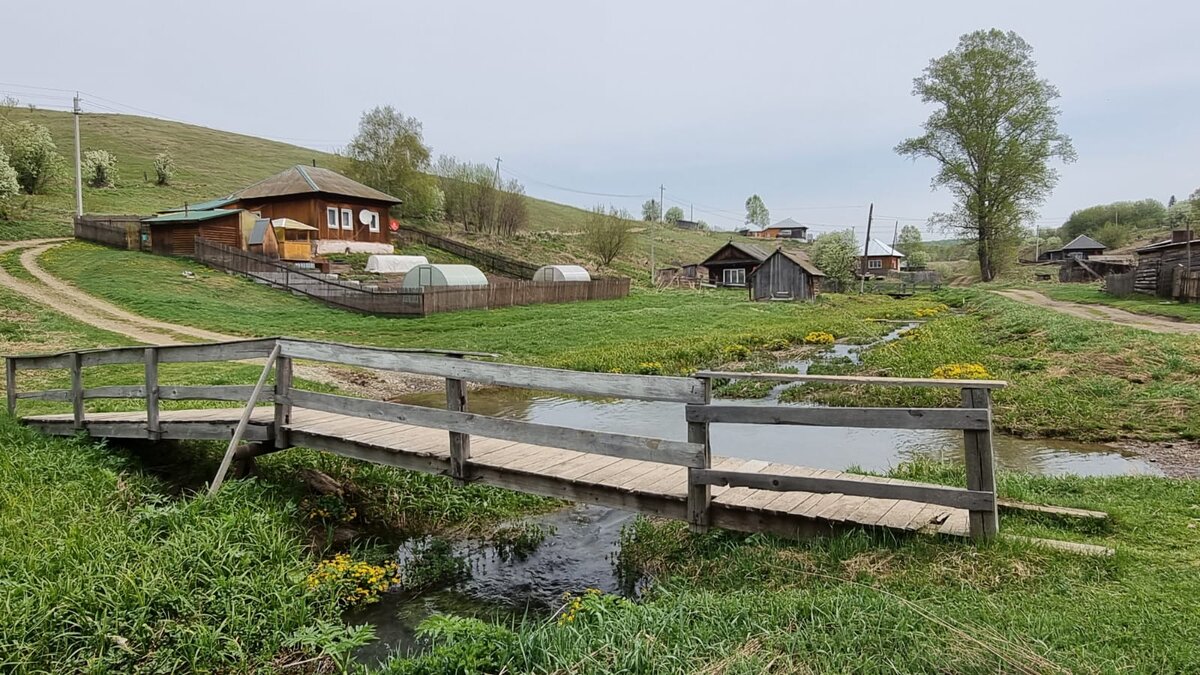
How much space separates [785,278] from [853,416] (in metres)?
41.4

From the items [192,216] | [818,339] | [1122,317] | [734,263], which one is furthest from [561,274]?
[1122,317]

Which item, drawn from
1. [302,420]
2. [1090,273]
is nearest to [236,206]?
[302,420]

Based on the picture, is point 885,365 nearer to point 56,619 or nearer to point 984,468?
point 984,468

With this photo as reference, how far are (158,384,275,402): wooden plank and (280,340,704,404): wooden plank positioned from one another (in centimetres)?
79

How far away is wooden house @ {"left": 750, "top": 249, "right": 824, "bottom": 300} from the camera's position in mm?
44406

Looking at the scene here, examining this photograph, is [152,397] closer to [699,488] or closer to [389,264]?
[699,488]

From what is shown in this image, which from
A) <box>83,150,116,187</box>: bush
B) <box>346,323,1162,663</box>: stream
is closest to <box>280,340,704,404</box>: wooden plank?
<box>346,323,1162,663</box>: stream

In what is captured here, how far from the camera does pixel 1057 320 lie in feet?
67.2

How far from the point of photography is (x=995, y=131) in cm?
4931

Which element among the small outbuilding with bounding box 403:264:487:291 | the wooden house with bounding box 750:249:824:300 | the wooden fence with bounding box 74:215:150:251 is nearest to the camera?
the small outbuilding with bounding box 403:264:487:291

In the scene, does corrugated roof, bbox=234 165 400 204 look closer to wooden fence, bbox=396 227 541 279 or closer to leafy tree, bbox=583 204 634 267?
wooden fence, bbox=396 227 541 279

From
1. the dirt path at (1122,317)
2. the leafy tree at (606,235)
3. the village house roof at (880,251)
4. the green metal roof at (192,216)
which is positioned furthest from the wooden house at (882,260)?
the green metal roof at (192,216)

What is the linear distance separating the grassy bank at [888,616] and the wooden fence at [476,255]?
44.3m

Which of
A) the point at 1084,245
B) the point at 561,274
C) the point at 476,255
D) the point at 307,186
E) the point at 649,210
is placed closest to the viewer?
the point at 307,186
